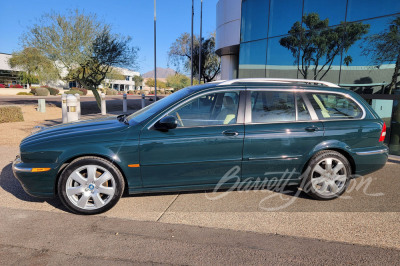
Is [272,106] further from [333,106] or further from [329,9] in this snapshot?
[329,9]

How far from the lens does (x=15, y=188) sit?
169 inches

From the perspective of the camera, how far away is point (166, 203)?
379 cm

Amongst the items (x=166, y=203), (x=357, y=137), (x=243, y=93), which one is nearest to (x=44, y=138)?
(x=166, y=203)

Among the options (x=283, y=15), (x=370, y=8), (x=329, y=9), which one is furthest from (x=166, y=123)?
(x=283, y=15)

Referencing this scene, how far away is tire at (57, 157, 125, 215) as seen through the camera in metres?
3.31

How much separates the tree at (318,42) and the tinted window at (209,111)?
633cm

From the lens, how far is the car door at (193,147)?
342cm

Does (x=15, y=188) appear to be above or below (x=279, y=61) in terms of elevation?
below

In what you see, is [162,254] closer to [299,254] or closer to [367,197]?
[299,254]

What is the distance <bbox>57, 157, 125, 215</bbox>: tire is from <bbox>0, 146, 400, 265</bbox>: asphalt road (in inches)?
5.9

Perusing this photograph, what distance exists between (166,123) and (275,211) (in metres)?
1.83

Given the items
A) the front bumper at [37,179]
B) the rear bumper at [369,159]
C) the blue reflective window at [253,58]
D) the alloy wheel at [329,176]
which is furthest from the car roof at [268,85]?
the blue reflective window at [253,58]

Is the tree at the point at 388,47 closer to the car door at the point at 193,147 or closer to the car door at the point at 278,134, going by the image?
the car door at the point at 278,134

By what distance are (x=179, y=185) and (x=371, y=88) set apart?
6725mm
